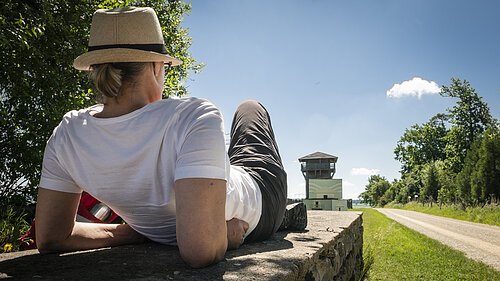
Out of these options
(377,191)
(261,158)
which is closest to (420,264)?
(261,158)

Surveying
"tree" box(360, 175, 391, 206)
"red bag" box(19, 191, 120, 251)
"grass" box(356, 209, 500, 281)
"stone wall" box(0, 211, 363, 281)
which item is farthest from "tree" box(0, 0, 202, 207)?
"tree" box(360, 175, 391, 206)

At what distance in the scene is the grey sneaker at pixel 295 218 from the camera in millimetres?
3230

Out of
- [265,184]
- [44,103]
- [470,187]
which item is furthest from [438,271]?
[470,187]

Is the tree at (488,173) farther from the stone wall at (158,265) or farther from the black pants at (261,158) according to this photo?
the stone wall at (158,265)

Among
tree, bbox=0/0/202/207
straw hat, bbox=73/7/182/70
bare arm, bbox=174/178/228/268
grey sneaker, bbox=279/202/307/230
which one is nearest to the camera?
bare arm, bbox=174/178/228/268

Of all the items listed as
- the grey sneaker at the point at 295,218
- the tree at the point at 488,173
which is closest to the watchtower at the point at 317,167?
the tree at the point at 488,173

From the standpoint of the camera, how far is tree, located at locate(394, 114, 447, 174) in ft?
224

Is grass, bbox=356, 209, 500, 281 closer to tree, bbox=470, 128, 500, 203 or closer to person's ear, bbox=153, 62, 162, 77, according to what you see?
person's ear, bbox=153, 62, 162, 77

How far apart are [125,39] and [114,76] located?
0.60ft

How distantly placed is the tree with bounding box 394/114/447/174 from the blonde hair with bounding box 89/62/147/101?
72.6 meters

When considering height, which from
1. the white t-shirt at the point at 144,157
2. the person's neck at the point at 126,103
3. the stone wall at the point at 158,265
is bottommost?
the stone wall at the point at 158,265

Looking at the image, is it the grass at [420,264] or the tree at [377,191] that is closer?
the grass at [420,264]

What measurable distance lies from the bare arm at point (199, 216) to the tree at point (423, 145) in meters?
72.7

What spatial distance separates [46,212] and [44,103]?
606 centimetres
